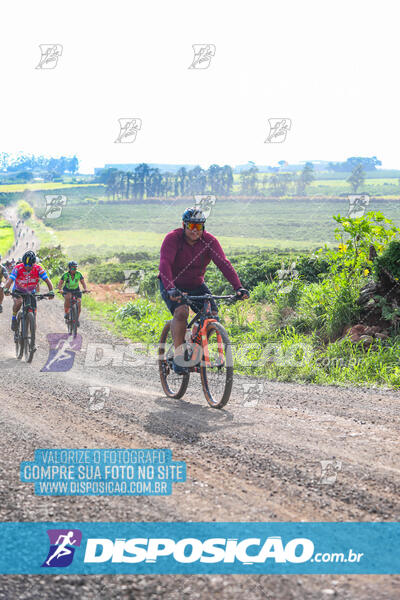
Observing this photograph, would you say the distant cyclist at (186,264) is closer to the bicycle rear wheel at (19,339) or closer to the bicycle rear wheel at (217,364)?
the bicycle rear wheel at (217,364)

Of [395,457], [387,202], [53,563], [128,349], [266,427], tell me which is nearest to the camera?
[53,563]

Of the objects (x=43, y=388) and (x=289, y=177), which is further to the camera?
(x=289, y=177)

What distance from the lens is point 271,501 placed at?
3.81 meters

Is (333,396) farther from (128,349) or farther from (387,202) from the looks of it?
(387,202)

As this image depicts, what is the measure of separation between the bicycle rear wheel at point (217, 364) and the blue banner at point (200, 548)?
3.11m

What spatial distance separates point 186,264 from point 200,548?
14.3ft

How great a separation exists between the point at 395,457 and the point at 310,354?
5151 mm

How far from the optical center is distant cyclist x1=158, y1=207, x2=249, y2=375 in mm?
6930

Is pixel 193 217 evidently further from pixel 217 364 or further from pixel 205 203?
pixel 205 203

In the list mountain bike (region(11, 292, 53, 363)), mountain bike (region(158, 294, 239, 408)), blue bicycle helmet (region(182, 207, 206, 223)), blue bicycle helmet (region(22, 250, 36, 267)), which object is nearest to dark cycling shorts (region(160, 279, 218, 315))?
mountain bike (region(158, 294, 239, 408))

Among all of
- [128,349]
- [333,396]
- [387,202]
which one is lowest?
[128,349]

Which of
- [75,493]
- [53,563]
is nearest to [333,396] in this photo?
[75,493]

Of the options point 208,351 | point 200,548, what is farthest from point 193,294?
point 200,548

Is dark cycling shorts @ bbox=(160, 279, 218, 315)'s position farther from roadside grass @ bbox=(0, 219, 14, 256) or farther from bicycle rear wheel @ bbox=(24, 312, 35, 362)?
roadside grass @ bbox=(0, 219, 14, 256)
